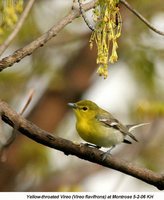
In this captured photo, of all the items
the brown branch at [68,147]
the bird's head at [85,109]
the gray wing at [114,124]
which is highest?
the bird's head at [85,109]

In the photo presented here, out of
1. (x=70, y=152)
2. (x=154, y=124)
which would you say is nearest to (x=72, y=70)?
(x=154, y=124)

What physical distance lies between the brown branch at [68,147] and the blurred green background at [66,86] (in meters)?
2.95

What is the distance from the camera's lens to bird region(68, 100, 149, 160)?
3.36 m

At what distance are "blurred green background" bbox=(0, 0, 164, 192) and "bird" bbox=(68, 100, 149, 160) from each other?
170 centimetres

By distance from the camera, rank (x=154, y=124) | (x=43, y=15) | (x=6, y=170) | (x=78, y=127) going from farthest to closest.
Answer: (x=6, y=170), (x=43, y=15), (x=154, y=124), (x=78, y=127)

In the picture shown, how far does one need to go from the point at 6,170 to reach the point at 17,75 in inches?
42.6

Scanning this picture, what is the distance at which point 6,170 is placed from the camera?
22.0 ft

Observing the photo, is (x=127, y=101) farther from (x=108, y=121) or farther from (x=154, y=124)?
(x=108, y=121)

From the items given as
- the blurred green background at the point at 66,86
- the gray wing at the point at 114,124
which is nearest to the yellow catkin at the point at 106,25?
the gray wing at the point at 114,124

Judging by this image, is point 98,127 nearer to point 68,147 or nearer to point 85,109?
point 85,109

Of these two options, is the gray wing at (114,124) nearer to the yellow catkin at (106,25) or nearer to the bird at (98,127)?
the bird at (98,127)

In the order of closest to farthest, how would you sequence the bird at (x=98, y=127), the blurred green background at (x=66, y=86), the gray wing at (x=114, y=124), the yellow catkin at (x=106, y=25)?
the yellow catkin at (x=106, y=25), the bird at (x=98, y=127), the gray wing at (x=114, y=124), the blurred green background at (x=66, y=86)

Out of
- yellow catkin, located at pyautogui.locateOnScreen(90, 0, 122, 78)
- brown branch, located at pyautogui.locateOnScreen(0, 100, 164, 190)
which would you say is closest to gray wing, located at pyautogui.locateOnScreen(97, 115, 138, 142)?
brown branch, located at pyautogui.locateOnScreen(0, 100, 164, 190)

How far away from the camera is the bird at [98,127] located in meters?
3.36
